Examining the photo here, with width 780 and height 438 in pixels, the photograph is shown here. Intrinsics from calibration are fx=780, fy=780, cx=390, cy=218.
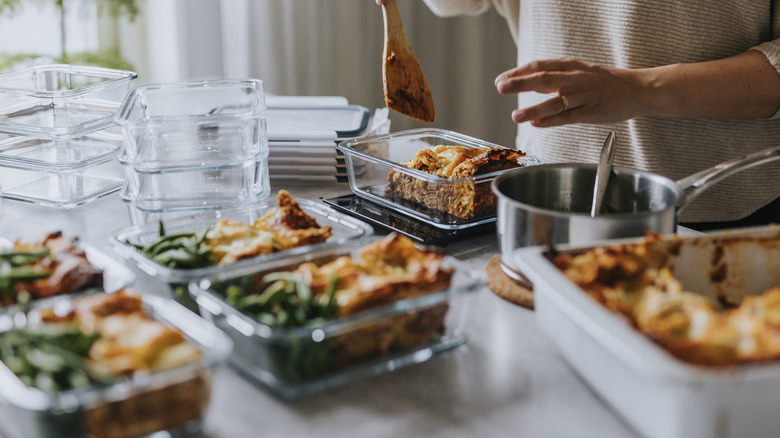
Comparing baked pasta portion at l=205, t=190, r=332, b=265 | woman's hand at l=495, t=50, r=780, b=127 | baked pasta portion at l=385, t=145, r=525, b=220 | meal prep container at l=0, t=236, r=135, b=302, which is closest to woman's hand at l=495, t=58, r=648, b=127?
woman's hand at l=495, t=50, r=780, b=127

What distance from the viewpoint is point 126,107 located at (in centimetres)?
153

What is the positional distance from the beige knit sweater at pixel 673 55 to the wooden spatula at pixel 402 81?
57cm

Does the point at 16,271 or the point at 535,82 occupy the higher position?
the point at 535,82

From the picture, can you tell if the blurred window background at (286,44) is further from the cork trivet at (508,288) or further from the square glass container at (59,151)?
the cork trivet at (508,288)

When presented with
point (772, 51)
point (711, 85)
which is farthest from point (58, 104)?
point (772, 51)

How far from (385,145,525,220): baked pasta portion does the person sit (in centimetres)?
12

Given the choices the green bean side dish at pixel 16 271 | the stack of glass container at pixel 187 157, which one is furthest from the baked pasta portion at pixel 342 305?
the stack of glass container at pixel 187 157

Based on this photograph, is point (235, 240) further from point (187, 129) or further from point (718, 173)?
point (718, 173)

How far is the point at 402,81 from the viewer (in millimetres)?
1559

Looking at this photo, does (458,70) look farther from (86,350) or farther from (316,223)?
(86,350)

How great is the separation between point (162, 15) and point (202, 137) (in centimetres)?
237

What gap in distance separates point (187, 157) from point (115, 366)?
0.77 meters

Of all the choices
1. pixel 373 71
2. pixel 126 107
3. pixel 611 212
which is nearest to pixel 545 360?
pixel 611 212

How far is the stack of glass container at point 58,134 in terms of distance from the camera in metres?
1.55
